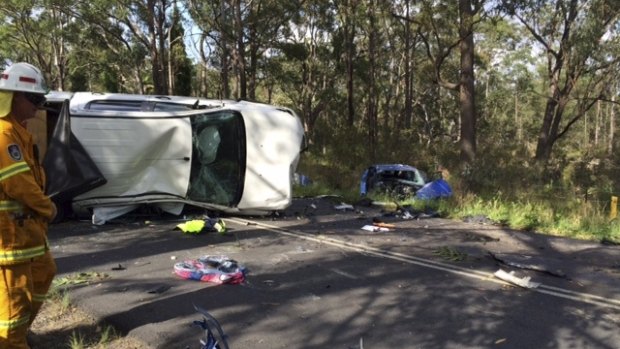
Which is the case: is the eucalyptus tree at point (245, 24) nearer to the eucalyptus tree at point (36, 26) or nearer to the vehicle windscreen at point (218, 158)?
the eucalyptus tree at point (36, 26)

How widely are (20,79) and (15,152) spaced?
0.49 m

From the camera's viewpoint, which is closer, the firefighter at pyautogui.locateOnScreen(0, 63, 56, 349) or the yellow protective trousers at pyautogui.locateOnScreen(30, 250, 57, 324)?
the firefighter at pyautogui.locateOnScreen(0, 63, 56, 349)

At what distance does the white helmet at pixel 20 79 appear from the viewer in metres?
3.45

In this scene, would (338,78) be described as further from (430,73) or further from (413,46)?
(430,73)

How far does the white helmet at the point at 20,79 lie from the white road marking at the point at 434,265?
506cm

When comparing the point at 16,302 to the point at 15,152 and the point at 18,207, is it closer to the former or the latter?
the point at 18,207

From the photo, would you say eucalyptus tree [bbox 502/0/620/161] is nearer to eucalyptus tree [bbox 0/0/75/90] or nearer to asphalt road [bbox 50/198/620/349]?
asphalt road [bbox 50/198/620/349]

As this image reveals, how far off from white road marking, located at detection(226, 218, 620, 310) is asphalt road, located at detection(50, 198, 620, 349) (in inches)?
1.0

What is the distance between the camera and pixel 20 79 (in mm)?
3467

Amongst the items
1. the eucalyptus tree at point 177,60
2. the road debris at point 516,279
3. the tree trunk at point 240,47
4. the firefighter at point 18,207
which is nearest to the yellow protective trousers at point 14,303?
the firefighter at point 18,207

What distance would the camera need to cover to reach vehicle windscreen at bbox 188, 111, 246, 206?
10203mm

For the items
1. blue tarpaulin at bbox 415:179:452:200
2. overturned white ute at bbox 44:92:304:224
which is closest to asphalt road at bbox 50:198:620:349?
overturned white ute at bbox 44:92:304:224

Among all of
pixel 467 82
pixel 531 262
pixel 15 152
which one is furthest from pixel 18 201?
pixel 467 82

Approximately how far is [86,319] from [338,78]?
35.9 m
